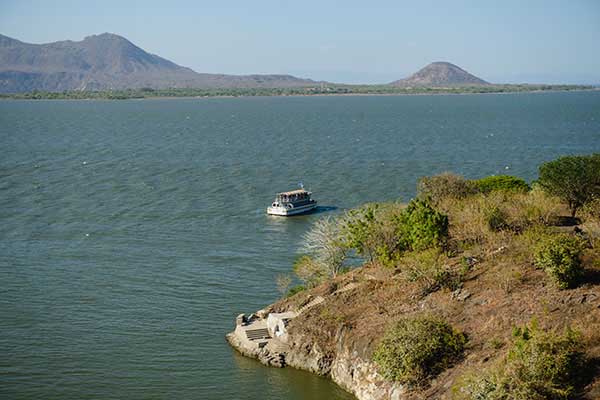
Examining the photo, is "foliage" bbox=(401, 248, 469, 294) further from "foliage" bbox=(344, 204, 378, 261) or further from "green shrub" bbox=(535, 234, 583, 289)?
"foliage" bbox=(344, 204, 378, 261)

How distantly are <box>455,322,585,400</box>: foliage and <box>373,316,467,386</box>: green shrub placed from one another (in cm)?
Result: 283

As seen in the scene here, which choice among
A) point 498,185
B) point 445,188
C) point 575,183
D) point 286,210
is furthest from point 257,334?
point 286,210

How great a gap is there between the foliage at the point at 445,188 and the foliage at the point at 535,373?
908 inches

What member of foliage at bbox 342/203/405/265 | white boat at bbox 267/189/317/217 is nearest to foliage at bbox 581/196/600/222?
foliage at bbox 342/203/405/265

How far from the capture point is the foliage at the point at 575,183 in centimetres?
4562

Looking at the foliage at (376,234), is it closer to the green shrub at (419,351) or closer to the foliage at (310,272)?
the foliage at (310,272)

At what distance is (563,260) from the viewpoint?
31.2 metres

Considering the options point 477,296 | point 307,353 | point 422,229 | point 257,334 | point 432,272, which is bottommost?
point 257,334

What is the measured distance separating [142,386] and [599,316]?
21855 mm

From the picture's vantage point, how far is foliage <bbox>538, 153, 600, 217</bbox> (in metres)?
45.6

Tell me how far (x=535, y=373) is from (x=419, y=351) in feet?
19.1

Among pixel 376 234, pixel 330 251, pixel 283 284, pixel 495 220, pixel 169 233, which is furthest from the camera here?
pixel 169 233

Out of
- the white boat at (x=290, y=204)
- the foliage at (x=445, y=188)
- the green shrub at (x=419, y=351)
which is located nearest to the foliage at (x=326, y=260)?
the foliage at (x=445, y=188)

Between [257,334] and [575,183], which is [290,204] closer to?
[575,183]
